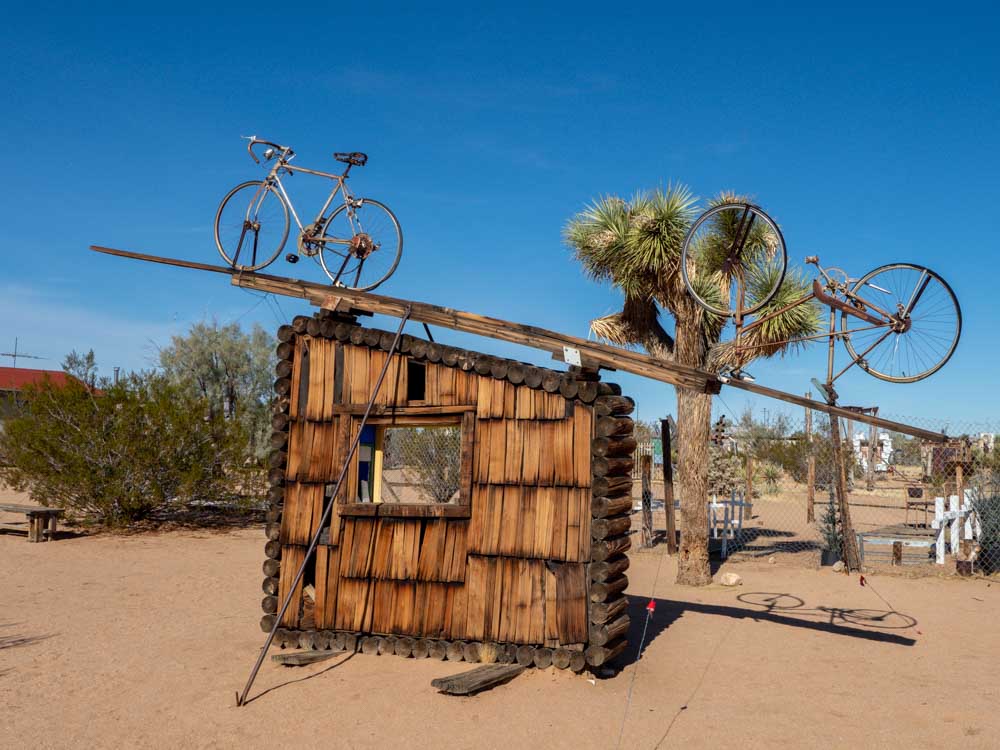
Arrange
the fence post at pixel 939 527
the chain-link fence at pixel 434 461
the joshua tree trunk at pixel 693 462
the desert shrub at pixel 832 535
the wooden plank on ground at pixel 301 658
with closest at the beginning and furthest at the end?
the wooden plank on ground at pixel 301 658 < the joshua tree trunk at pixel 693 462 < the fence post at pixel 939 527 < the desert shrub at pixel 832 535 < the chain-link fence at pixel 434 461

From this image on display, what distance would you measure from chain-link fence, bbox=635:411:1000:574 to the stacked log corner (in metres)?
4.88

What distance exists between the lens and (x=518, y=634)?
740cm

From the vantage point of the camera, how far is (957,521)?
510 inches

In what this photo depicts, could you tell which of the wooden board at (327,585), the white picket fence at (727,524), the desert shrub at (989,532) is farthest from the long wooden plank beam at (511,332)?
the white picket fence at (727,524)

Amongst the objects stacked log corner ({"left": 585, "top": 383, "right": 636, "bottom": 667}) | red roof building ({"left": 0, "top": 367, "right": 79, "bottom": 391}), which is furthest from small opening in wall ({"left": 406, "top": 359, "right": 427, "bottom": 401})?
red roof building ({"left": 0, "top": 367, "right": 79, "bottom": 391})

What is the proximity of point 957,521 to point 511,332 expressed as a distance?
30.5ft

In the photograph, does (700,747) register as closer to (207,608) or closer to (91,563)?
(207,608)

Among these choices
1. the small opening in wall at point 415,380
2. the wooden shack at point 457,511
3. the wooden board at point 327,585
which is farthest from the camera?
the small opening in wall at point 415,380

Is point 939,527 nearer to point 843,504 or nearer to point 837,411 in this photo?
point 843,504

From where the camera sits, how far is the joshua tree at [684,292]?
1215cm

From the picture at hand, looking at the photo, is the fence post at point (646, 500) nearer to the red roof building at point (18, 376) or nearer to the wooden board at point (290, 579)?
the wooden board at point (290, 579)

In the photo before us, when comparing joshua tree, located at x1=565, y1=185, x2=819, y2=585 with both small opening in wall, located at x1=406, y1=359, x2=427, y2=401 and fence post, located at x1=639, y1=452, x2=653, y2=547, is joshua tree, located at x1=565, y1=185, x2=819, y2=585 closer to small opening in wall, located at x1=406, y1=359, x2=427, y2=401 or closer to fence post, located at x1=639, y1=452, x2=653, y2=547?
fence post, located at x1=639, y1=452, x2=653, y2=547

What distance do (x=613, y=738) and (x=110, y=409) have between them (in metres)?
14.5

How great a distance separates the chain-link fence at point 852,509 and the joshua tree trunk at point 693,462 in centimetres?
200
